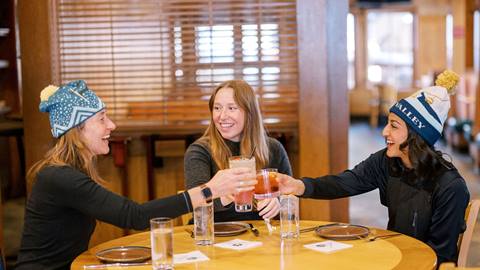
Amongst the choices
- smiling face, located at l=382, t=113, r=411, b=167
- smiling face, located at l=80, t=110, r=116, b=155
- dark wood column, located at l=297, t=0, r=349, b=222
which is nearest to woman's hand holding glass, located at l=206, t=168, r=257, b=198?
smiling face, located at l=80, t=110, r=116, b=155

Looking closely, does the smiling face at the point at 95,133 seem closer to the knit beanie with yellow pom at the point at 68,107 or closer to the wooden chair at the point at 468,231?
the knit beanie with yellow pom at the point at 68,107

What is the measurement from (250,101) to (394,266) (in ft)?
→ 4.96

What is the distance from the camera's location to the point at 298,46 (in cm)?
500

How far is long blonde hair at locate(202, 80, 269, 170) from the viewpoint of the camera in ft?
12.4

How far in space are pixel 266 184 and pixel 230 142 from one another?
35.8 inches

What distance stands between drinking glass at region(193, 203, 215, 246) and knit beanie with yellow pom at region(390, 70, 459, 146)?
3.04 feet

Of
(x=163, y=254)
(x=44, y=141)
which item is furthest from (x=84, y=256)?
(x=44, y=141)

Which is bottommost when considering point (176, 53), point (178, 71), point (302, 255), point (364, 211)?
point (364, 211)

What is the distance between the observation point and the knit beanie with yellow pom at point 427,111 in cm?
311

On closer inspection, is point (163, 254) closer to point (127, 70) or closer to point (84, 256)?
point (84, 256)

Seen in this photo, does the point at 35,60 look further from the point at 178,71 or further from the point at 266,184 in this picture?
the point at 266,184

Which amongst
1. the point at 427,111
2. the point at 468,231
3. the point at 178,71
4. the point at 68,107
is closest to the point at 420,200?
the point at 468,231

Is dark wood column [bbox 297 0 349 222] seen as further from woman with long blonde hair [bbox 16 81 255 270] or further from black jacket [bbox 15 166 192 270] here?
black jacket [bbox 15 166 192 270]

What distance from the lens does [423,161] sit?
3111 mm
